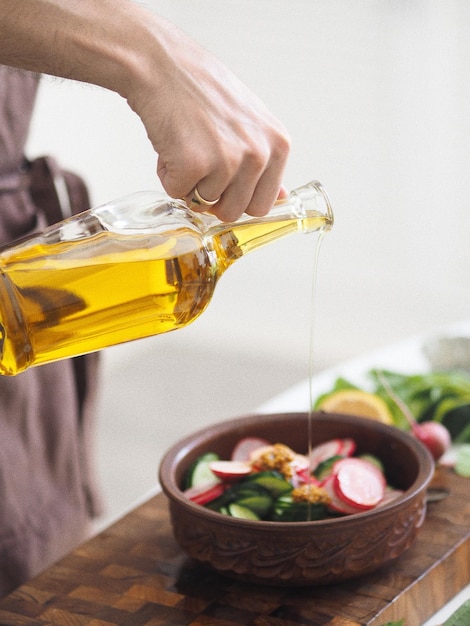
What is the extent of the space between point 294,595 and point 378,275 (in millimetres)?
2993

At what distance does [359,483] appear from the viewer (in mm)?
921

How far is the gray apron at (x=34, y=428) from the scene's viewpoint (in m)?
1.21

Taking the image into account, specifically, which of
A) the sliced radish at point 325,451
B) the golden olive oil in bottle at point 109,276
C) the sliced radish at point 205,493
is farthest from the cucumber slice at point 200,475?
the golden olive oil in bottle at point 109,276

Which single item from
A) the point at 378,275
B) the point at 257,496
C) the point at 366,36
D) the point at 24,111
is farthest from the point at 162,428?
the point at 257,496

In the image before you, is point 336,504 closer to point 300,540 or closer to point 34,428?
point 300,540

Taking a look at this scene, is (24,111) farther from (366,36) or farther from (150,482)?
(366,36)

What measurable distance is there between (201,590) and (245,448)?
0.20 meters

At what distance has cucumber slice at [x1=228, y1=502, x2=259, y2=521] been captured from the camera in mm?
905

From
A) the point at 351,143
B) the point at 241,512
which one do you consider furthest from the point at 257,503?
the point at 351,143

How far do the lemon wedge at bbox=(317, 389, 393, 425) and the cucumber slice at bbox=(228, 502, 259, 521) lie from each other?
1.22ft

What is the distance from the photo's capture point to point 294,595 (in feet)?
2.90

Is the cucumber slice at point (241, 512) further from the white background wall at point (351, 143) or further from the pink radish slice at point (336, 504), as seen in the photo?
the white background wall at point (351, 143)

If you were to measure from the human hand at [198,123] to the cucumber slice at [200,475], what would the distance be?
343mm

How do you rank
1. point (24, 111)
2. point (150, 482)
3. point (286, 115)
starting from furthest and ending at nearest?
1. point (286, 115)
2. point (150, 482)
3. point (24, 111)
